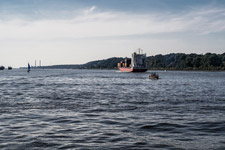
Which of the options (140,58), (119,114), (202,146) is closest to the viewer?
(202,146)

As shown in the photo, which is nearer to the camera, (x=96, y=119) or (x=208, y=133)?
(x=208, y=133)

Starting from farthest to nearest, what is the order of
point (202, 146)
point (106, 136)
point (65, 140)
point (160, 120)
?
point (160, 120), point (106, 136), point (65, 140), point (202, 146)

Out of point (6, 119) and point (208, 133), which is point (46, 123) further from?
point (208, 133)

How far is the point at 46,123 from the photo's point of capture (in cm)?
1722

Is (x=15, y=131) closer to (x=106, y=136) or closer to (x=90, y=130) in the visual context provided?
(x=90, y=130)

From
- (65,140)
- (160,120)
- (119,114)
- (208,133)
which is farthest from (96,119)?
(208,133)

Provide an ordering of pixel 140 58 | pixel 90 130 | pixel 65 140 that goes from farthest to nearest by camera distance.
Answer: pixel 140 58, pixel 90 130, pixel 65 140

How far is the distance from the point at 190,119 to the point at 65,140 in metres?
9.77

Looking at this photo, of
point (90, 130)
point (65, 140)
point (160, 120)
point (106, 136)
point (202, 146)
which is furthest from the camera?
point (160, 120)

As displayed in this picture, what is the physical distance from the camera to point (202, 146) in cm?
1247

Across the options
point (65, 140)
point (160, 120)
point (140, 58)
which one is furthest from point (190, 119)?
point (140, 58)

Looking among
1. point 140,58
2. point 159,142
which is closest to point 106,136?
point 159,142

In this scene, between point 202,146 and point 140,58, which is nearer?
point 202,146

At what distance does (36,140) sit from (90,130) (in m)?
3.41
